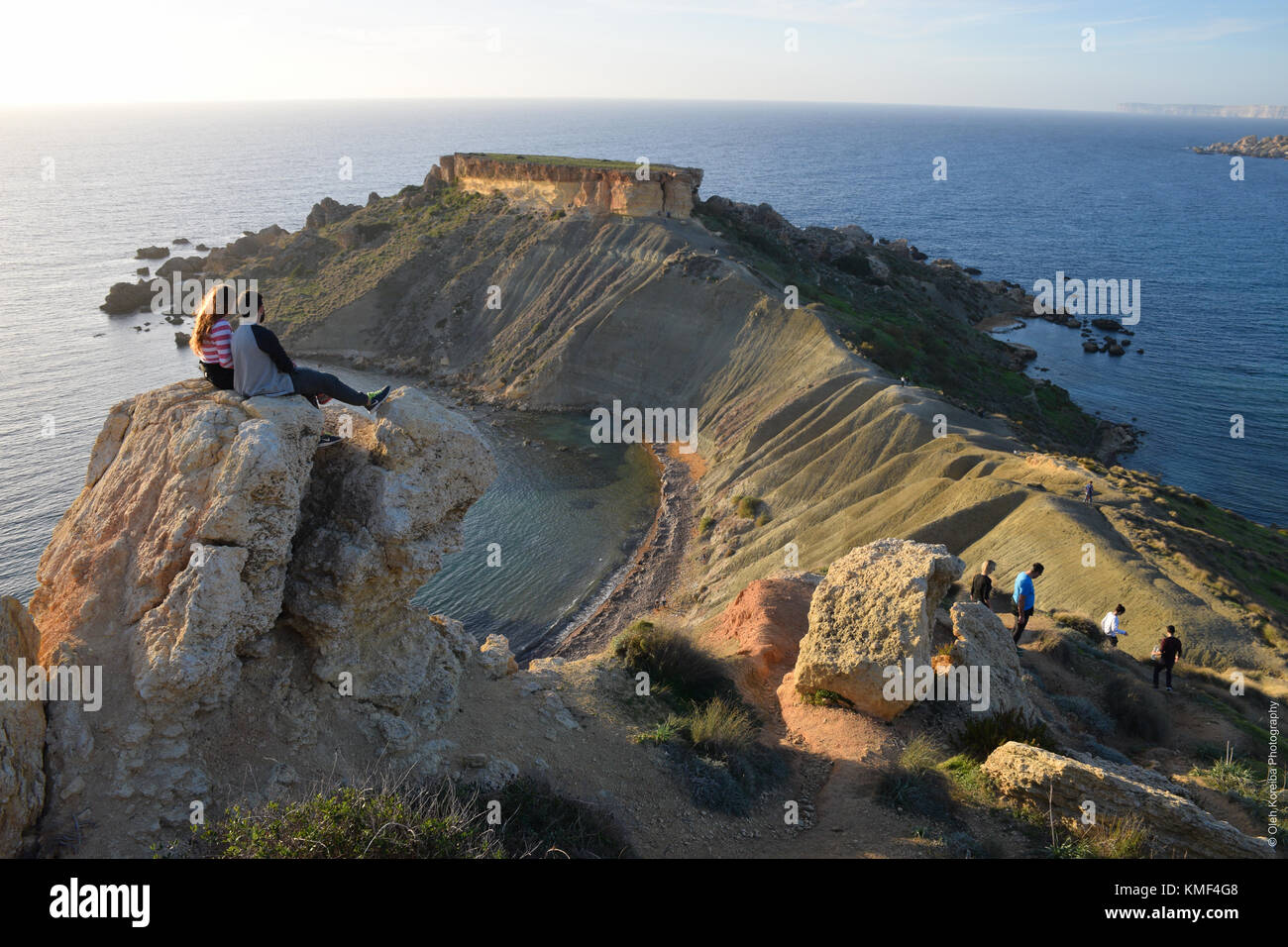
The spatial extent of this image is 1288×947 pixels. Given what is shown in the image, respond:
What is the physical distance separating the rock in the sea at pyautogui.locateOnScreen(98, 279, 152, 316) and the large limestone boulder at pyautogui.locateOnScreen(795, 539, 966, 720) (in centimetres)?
6958

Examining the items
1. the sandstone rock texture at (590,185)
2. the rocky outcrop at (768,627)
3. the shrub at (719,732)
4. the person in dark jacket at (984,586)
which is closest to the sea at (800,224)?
the rocky outcrop at (768,627)

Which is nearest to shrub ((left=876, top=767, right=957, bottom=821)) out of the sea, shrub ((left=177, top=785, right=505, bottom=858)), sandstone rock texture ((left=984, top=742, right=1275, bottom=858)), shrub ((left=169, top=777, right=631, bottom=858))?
sandstone rock texture ((left=984, top=742, right=1275, bottom=858))

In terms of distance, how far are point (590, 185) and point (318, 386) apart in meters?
50.1

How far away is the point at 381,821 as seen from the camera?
7023 millimetres

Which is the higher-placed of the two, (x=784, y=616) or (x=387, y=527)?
(x=387, y=527)

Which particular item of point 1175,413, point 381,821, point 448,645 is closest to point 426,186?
point 1175,413

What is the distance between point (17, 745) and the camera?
7.02 m

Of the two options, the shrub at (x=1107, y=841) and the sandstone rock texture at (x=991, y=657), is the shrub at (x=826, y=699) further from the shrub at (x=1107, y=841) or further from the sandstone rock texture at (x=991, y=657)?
the shrub at (x=1107, y=841)

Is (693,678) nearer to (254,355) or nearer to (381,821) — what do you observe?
(381,821)

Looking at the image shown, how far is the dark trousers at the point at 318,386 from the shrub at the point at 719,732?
23.9 ft

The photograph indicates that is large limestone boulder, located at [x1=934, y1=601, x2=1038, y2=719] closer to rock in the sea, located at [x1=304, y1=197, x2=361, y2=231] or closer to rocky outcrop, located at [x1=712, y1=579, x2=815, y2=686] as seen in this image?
rocky outcrop, located at [x1=712, y1=579, x2=815, y2=686]

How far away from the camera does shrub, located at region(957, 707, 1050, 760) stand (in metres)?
12.1

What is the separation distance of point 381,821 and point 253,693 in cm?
294

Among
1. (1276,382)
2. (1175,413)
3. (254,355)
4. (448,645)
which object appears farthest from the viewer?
Answer: (1276,382)
